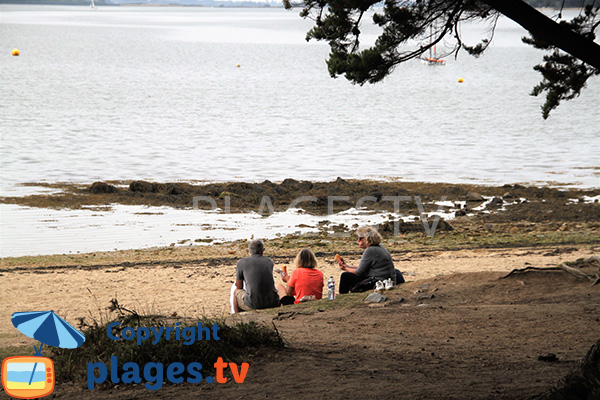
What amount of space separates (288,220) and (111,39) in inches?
4754

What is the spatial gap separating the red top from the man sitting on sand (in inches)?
17.9

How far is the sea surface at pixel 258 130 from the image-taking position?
24.2m

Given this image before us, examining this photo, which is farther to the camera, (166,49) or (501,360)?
(166,49)

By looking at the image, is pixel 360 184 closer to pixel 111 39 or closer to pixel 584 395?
pixel 584 395

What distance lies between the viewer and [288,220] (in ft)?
56.6

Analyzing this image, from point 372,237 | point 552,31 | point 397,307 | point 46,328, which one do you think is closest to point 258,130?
point 372,237

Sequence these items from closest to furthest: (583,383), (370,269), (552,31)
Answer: (583,383) < (552,31) < (370,269)

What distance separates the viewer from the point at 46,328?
4.24m

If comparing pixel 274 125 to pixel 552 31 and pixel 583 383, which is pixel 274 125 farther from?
pixel 583 383

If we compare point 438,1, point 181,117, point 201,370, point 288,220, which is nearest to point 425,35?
point 438,1

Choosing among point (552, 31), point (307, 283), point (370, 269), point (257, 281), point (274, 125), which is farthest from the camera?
point (274, 125)

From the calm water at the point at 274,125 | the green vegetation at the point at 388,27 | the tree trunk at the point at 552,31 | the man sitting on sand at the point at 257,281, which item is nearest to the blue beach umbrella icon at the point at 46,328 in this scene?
the tree trunk at the point at 552,31

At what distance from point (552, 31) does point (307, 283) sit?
187 inches

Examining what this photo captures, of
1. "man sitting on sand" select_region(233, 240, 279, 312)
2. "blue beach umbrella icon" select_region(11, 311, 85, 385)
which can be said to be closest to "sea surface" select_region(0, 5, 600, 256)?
"man sitting on sand" select_region(233, 240, 279, 312)
